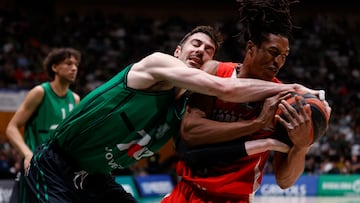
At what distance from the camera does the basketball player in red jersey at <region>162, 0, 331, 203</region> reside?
3172 mm

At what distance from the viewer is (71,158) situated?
3.91 metres

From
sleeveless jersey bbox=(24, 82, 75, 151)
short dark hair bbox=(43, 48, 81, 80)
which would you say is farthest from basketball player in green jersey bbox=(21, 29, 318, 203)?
short dark hair bbox=(43, 48, 81, 80)

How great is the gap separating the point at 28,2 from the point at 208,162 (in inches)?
724

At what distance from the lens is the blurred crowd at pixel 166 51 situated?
15.5 meters

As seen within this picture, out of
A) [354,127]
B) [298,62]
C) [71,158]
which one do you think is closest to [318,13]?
[298,62]

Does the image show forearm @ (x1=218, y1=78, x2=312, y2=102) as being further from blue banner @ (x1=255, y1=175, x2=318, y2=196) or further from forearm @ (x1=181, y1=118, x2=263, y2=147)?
blue banner @ (x1=255, y1=175, x2=318, y2=196)

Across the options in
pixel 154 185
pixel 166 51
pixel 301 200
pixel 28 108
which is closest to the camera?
pixel 28 108

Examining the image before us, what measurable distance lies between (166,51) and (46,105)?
8.70 m

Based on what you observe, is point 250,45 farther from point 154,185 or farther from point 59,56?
point 154,185

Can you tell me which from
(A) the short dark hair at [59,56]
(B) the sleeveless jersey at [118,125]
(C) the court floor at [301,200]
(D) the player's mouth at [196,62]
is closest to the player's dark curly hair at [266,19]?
(D) the player's mouth at [196,62]

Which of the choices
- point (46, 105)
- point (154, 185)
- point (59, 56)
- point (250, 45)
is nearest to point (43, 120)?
point (46, 105)

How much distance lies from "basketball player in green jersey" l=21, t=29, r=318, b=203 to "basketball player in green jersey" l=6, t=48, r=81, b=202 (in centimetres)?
157

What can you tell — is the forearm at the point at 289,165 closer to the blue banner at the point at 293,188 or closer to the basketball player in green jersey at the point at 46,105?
the basketball player in green jersey at the point at 46,105

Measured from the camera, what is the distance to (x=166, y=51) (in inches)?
563
